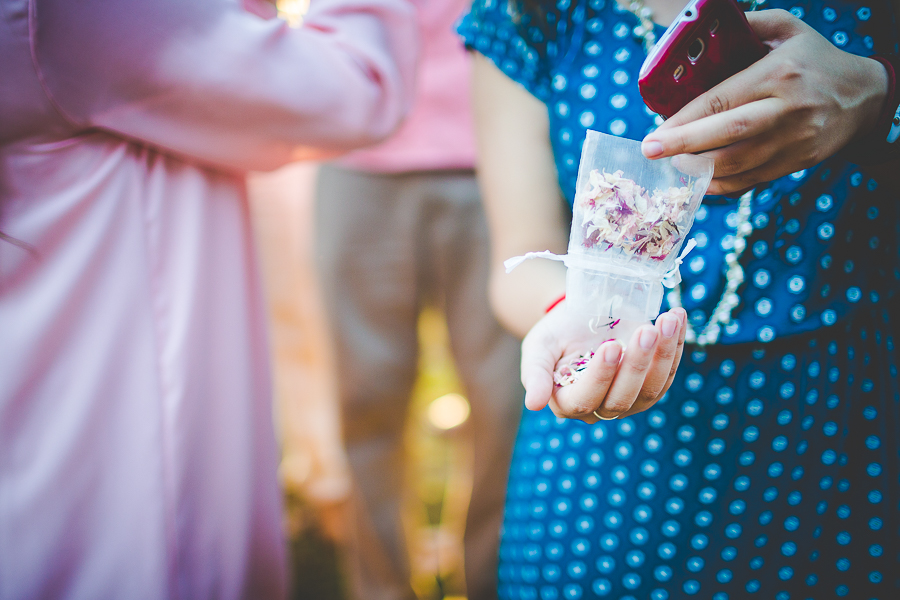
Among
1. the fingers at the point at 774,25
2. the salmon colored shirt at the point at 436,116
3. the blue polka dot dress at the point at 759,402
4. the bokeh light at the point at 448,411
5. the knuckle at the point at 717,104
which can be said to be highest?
the salmon colored shirt at the point at 436,116

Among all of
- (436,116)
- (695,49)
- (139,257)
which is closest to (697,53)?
(695,49)

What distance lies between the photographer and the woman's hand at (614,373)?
507 mm

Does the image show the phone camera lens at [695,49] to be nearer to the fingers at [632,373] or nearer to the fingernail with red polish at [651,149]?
the fingernail with red polish at [651,149]

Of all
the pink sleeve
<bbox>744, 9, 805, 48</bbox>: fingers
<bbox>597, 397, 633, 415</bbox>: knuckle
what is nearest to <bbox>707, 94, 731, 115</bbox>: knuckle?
<bbox>744, 9, 805, 48</bbox>: fingers

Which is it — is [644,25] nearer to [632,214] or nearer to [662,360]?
[632,214]

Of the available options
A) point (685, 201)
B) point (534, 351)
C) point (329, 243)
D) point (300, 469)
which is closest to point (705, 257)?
point (685, 201)

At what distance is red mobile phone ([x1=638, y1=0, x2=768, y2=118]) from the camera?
47 centimetres

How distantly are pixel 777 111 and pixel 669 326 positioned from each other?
0.23 metres

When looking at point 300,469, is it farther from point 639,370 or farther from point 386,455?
point 639,370

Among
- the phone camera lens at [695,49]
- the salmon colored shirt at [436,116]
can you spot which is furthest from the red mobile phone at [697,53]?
the salmon colored shirt at [436,116]

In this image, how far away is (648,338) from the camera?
1.63 ft

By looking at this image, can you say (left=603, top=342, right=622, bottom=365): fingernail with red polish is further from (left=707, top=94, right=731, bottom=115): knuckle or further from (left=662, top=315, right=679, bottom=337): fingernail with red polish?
(left=707, top=94, right=731, bottom=115): knuckle

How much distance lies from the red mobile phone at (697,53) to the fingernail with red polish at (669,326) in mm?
226

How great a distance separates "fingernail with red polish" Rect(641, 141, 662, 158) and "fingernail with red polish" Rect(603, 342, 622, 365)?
0.20 metres
